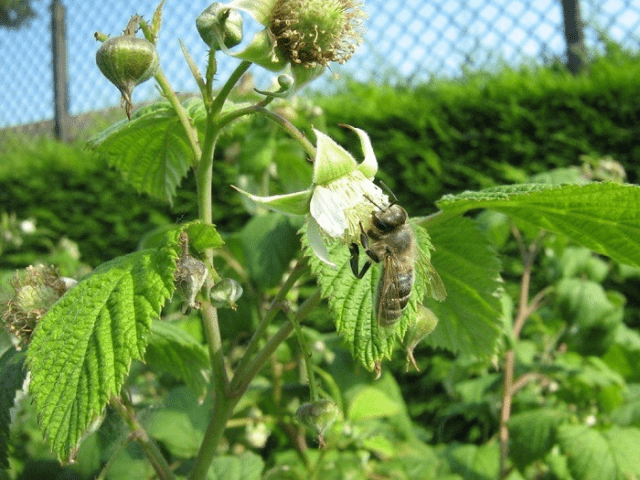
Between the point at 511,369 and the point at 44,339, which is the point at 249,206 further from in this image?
the point at 44,339

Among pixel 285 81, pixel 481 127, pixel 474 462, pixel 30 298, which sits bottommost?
pixel 474 462

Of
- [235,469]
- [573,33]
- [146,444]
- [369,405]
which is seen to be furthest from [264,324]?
[573,33]

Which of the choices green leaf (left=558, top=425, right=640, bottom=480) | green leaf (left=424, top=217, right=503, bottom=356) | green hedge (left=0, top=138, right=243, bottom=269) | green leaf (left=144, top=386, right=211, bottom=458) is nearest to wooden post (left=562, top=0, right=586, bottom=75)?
green hedge (left=0, top=138, right=243, bottom=269)

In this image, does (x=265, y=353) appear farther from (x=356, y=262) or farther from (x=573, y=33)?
(x=573, y=33)

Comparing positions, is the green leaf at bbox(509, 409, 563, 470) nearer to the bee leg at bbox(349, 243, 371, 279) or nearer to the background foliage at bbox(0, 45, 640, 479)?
the background foliage at bbox(0, 45, 640, 479)

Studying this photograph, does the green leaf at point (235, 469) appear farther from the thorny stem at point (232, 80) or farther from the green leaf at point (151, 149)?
the thorny stem at point (232, 80)
